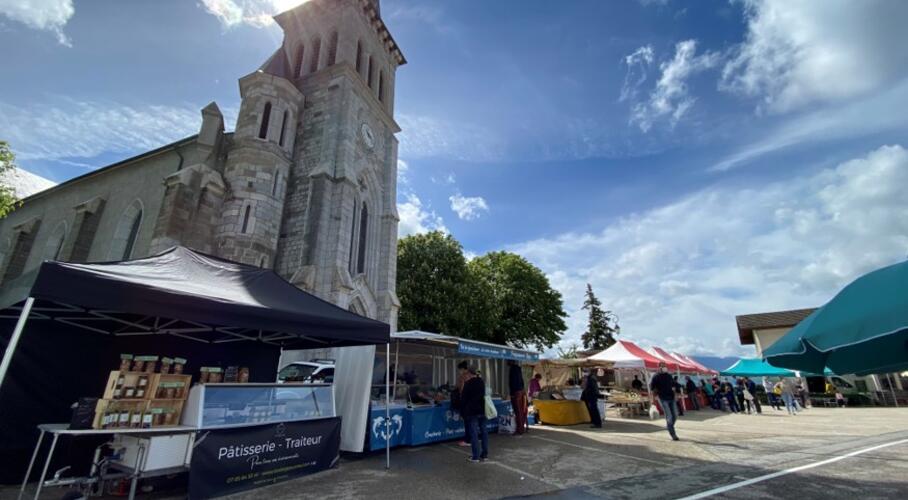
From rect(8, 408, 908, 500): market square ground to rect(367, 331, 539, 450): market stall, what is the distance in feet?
1.35

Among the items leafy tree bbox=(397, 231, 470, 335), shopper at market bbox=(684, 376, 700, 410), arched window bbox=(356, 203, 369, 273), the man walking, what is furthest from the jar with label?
shopper at market bbox=(684, 376, 700, 410)

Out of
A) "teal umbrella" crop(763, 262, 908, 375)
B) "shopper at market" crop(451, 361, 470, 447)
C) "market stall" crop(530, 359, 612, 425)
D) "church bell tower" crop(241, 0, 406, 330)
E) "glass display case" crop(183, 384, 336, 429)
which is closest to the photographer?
"teal umbrella" crop(763, 262, 908, 375)

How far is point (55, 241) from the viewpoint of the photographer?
20391 millimetres

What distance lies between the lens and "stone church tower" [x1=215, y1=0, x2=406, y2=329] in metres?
14.8

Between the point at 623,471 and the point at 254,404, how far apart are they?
5.61m

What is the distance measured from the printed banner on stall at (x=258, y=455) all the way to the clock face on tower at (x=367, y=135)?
15821 millimetres

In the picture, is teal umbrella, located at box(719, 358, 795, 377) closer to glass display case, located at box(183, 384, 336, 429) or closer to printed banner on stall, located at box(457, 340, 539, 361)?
printed banner on stall, located at box(457, 340, 539, 361)

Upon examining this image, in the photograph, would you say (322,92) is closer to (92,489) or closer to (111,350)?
(111,350)

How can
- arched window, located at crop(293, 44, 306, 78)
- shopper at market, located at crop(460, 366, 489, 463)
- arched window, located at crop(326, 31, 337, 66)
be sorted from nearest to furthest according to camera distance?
shopper at market, located at crop(460, 366, 489, 463)
arched window, located at crop(326, 31, 337, 66)
arched window, located at crop(293, 44, 306, 78)

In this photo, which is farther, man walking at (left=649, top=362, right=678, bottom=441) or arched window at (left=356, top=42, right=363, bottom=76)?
arched window at (left=356, top=42, right=363, bottom=76)

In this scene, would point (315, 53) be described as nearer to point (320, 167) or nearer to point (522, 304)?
point (320, 167)

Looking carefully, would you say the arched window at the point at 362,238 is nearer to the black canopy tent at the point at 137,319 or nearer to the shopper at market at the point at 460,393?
the shopper at market at the point at 460,393

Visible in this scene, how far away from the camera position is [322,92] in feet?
61.2

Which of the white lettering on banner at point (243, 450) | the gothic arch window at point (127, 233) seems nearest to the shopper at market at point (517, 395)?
the white lettering on banner at point (243, 450)
